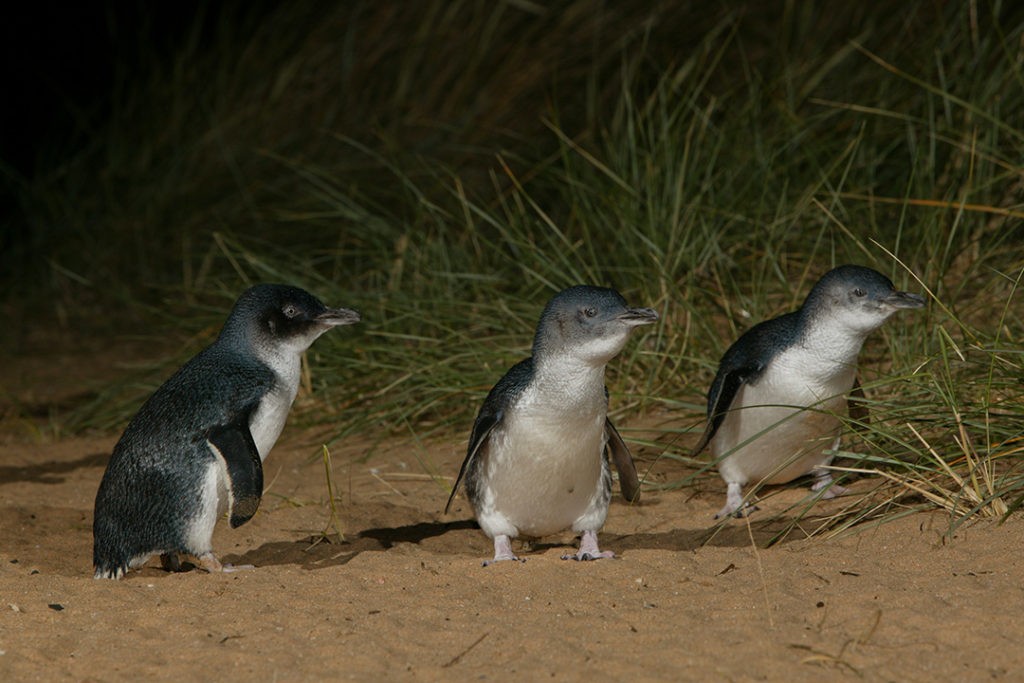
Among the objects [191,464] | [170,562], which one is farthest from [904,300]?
[170,562]

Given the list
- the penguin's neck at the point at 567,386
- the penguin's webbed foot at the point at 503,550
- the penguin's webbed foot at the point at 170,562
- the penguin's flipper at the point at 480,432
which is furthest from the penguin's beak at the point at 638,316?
the penguin's webbed foot at the point at 170,562

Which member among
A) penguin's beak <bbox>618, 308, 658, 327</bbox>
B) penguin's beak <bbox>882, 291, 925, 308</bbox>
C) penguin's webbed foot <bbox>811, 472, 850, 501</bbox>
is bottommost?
penguin's webbed foot <bbox>811, 472, 850, 501</bbox>

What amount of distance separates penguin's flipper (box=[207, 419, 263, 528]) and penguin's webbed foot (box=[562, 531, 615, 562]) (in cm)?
87

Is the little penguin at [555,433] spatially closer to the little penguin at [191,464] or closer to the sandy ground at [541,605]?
the sandy ground at [541,605]

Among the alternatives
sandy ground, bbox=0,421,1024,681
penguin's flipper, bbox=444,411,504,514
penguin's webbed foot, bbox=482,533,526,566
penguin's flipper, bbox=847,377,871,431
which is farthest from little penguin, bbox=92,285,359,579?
penguin's flipper, bbox=847,377,871,431

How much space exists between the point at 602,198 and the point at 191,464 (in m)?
2.62

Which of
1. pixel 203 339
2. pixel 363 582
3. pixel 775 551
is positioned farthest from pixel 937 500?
pixel 203 339

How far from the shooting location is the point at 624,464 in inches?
168

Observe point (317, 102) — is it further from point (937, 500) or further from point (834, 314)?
point (937, 500)

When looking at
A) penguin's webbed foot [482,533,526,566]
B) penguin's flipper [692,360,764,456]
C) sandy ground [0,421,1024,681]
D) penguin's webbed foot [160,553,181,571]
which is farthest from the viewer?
penguin's flipper [692,360,764,456]

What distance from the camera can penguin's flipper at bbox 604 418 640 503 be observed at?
4199 mm

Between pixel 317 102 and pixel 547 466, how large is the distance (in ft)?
17.2

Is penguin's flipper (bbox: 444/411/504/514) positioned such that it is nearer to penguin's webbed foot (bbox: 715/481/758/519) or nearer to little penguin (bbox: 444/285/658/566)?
little penguin (bbox: 444/285/658/566)

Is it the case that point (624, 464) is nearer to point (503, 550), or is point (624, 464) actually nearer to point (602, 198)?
point (503, 550)
